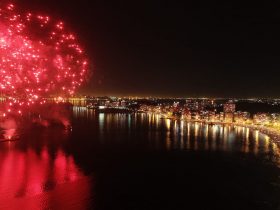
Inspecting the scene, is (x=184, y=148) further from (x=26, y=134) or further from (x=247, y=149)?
(x=26, y=134)

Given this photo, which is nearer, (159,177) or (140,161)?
(159,177)

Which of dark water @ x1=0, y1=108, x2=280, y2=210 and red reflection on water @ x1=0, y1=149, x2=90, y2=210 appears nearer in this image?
red reflection on water @ x1=0, y1=149, x2=90, y2=210

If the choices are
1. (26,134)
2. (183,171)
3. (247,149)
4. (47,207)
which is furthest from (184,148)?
(47,207)

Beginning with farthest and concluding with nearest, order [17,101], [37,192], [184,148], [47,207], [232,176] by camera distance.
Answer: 1. [184,148]
2. [232,176]
3. [17,101]
4. [37,192]
5. [47,207]

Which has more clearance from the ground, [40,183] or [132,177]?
[40,183]

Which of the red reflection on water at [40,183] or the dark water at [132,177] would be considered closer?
the red reflection on water at [40,183]
